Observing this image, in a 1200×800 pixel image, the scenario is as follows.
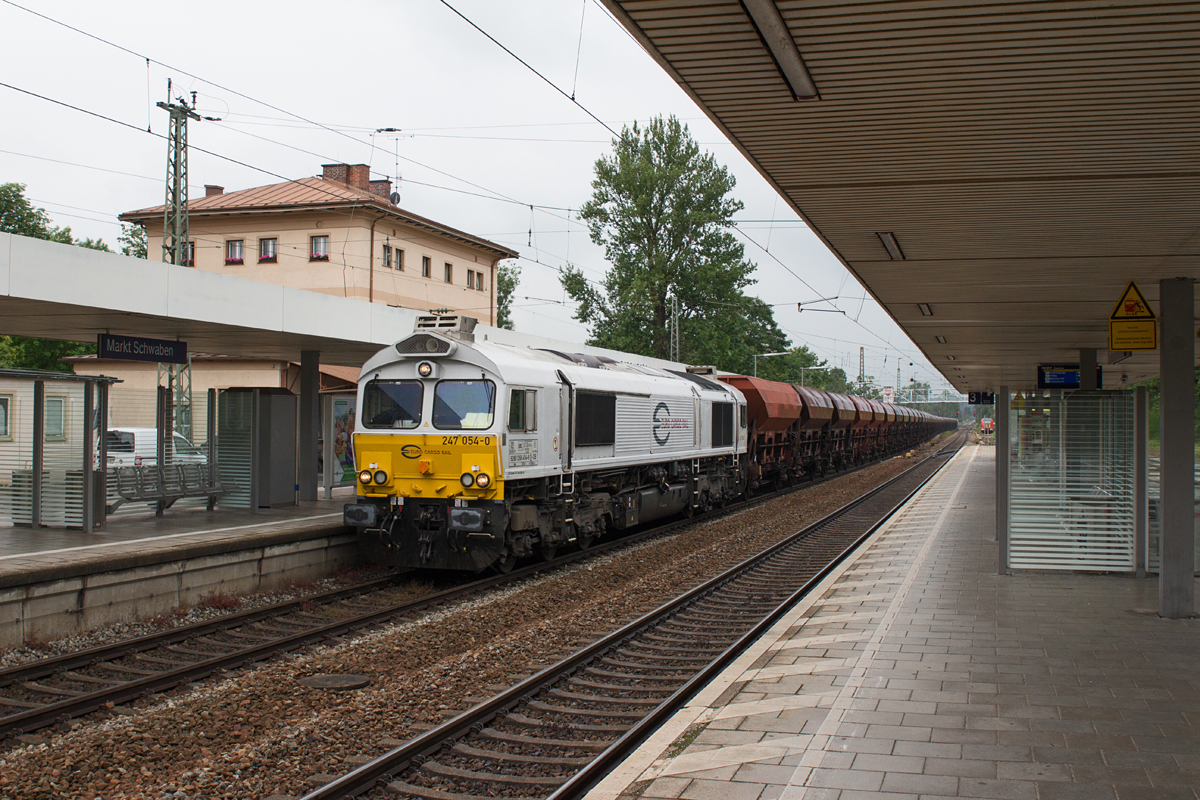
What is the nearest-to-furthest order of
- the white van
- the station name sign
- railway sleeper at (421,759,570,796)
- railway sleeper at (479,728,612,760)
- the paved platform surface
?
railway sleeper at (421,759,570,796)
railway sleeper at (479,728,612,760)
the paved platform surface
the station name sign
the white van

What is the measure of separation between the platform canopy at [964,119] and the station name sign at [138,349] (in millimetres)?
10550

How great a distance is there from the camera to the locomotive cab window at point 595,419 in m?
13.9

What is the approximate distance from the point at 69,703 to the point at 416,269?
3343 cm

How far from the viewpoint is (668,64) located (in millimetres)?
4609

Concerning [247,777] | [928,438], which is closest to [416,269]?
[247,777]

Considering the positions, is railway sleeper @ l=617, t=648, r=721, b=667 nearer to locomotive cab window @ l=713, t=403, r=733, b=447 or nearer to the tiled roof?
locomotive cab window @ l=713, t=403, r=733, b=447

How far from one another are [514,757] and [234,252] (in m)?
36.9

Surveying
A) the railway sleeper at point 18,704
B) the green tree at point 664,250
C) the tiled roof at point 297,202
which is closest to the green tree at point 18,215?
the tiled roof at point 297,202

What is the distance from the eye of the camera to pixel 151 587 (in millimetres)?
10211

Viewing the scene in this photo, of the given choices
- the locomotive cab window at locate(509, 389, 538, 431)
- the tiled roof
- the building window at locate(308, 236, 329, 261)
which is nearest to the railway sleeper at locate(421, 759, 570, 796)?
the locomotive cab window at locate(509, 389, 538, 431)

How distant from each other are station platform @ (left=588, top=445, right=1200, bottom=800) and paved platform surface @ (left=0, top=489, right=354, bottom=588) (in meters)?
6.50

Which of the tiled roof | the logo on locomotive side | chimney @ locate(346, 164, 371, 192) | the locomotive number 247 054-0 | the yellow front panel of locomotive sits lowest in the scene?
the yellow front panel of locomotive

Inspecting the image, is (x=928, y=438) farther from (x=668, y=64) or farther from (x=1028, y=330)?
(x=668, y=64)

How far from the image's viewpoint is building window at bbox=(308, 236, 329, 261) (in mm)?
37125
